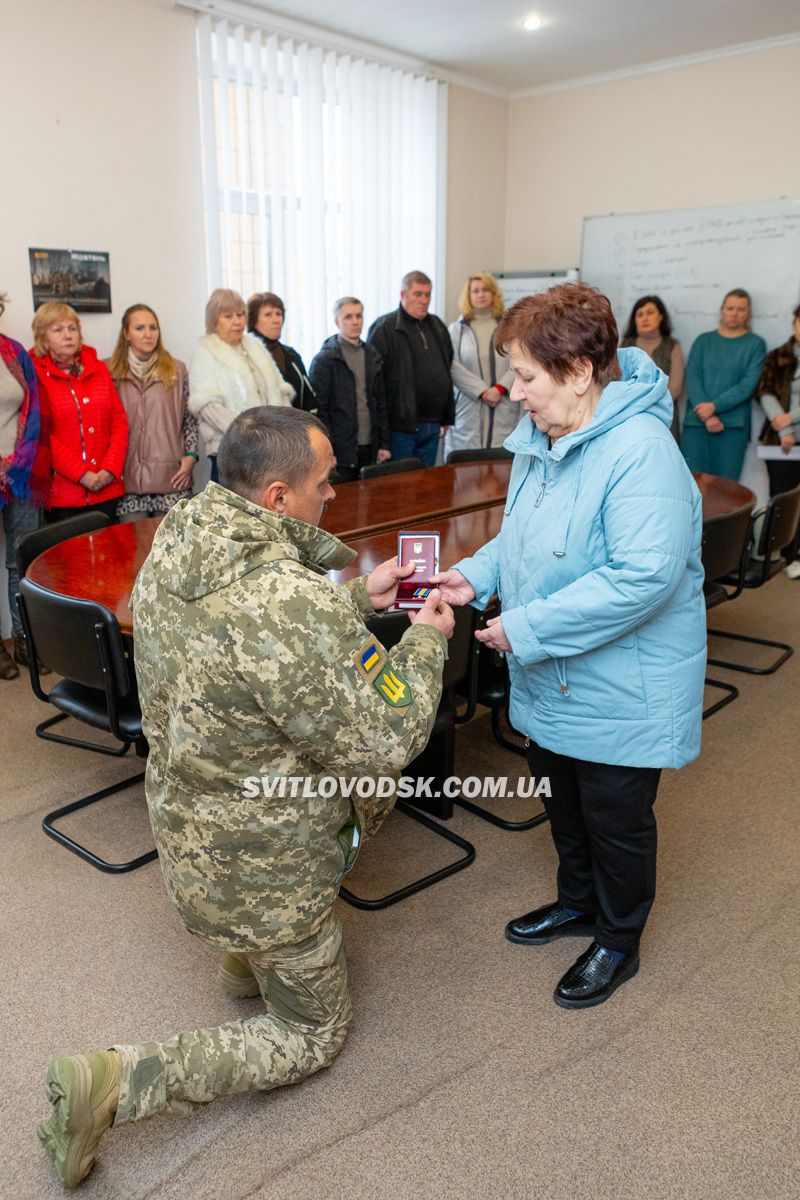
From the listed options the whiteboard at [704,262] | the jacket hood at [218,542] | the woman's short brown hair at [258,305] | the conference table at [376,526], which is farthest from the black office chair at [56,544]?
the whiteboard at [704,262]

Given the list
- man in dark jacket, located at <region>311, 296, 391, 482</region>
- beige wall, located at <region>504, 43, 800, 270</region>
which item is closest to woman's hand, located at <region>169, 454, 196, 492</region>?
man in dark jacket, located at <region>311, 296, 391, 482</region>

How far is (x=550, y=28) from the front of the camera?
5.47 m

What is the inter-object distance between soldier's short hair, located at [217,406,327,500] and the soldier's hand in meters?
0.43

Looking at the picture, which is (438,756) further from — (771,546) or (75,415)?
(75,415)

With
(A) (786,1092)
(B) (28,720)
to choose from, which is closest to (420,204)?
(B) (28,720)

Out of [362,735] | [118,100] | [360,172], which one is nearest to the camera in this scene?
[362,735]

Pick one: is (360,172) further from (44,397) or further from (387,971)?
(387,971)

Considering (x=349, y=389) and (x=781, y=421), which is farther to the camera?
(x=781, y=421)

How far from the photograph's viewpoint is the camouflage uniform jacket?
1406 mm

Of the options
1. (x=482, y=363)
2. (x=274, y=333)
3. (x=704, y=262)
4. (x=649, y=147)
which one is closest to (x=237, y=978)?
(x=274, y=333)

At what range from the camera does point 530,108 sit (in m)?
6.94

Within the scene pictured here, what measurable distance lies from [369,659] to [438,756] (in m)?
1.48

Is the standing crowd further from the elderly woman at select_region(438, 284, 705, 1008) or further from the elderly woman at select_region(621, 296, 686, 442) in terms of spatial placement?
the elderly woman at select_region(438, 284, 705, 1008)

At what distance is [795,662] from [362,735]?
3463 mm
